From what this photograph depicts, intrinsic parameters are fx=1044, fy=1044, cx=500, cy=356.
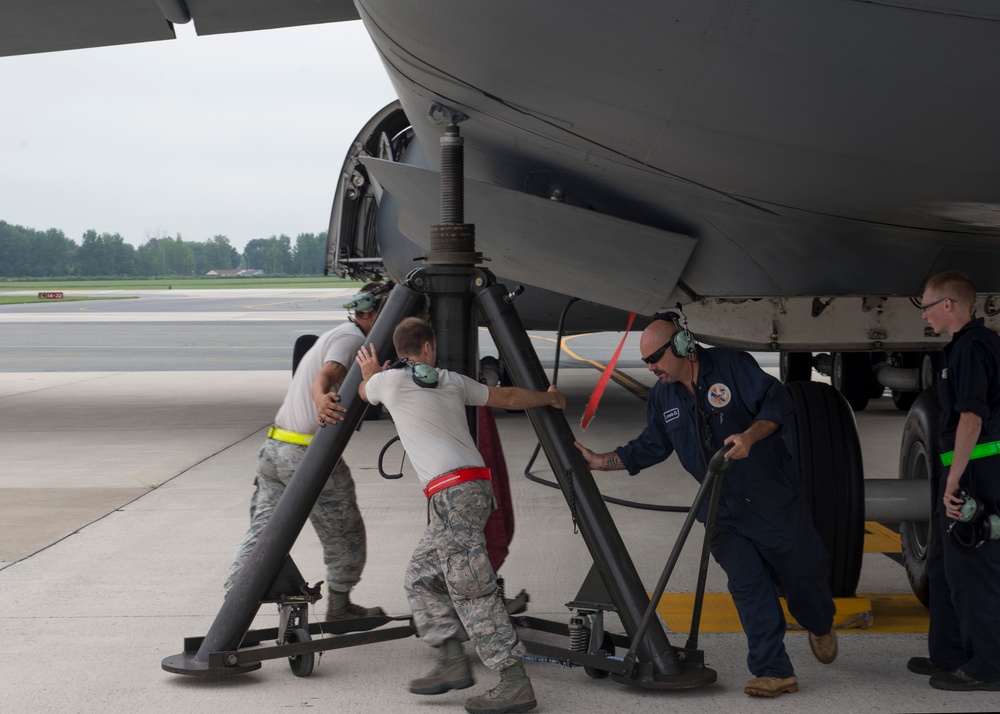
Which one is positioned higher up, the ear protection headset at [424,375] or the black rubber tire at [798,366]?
the ear protection headset at [424,375]

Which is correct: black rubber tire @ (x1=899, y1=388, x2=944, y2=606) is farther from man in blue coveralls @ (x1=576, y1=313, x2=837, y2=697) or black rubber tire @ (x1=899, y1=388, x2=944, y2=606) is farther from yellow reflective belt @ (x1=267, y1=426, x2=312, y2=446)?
yellow reflective belt @ (x1=267, y1=426, x2=312, y2=446)

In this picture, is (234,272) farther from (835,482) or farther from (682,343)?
(682,343)

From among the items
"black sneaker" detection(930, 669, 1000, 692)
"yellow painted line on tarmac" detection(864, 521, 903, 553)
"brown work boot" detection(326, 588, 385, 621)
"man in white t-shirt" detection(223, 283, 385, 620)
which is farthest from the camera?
"yellow painted line on tarmac" detection(864, 521, 903, 553)

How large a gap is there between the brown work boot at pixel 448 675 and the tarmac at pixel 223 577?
56mm

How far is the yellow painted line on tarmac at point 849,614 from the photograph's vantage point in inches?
186

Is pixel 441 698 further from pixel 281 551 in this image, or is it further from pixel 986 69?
pixel 986 69

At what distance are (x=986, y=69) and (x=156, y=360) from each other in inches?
763

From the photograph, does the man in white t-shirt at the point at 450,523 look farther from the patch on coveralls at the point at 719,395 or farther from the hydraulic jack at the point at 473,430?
the patch on coveralls at the point at 719,395

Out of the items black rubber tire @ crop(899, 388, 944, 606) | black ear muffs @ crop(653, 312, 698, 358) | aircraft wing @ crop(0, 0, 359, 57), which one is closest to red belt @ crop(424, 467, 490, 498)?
black ear muffs @ crop(653, 312, 698, 358)

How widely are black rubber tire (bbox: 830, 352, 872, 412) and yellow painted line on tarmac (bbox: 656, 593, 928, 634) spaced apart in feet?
24.7

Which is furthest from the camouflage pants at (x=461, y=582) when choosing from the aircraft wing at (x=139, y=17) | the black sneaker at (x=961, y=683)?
the aircraft wing at (x=139, y=17)

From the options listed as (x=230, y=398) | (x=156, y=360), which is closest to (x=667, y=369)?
(x=230, y=398)

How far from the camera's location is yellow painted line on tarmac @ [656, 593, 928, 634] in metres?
4.73

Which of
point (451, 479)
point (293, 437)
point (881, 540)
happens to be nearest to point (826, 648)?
point (451, 479)
